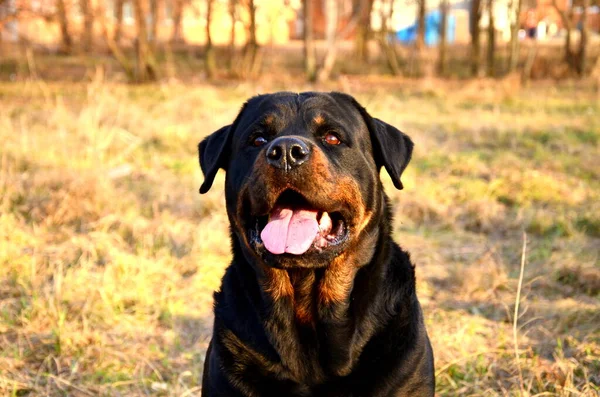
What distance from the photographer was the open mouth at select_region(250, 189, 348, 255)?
8.75 ft

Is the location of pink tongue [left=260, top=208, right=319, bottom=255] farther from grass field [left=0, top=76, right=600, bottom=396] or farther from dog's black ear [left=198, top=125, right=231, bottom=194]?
grass field [left=0, top=76, right=600, bottom=396]

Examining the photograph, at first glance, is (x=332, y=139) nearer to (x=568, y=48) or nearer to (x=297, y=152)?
(x=297, y=152)

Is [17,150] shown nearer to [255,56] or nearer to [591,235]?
[591,235]

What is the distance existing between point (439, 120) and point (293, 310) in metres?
8.85

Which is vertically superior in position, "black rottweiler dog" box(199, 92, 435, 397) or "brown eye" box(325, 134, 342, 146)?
"brown eye" box(325, 134, 342, 146)

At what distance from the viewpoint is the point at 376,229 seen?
2955mm

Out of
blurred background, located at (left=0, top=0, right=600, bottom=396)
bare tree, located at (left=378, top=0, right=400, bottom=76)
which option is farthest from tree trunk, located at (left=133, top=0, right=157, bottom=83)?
bare tree, located at (left=378, top=0, right=400, bottom=76)

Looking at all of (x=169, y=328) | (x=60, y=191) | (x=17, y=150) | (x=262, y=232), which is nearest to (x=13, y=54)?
(x=17, y=150)

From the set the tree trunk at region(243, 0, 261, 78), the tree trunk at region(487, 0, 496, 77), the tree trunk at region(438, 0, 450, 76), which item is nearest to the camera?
the tree trunk at region(487, 0, 496, 77)

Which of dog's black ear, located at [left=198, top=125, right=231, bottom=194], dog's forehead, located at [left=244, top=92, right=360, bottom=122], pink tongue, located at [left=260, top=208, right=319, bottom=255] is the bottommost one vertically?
pink tongue, located at [left=260, top=208, right=319, bottom=255]

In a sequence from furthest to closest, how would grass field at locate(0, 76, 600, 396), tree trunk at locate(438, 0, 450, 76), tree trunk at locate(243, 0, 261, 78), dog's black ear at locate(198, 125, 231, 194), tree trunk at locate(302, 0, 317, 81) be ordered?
tree trunk at locate(438, 0, 450, 76), tree trunk at locate(243, 0, 261, 78), tree trunk at locate(302, 0, 317, 81), grass field at locate(0, 76, 600, 396), dog's black ear at locate(198, 125, 231, 194)

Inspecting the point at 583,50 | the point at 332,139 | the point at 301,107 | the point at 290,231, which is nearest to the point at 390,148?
the point at 332,139

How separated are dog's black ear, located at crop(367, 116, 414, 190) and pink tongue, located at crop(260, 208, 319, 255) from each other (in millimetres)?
439

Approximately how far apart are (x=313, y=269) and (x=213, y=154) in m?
0.73
